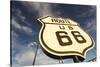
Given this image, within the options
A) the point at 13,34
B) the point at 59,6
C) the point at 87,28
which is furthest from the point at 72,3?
the point at 13,34

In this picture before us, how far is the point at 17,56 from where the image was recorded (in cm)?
167

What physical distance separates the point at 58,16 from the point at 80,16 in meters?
0.20

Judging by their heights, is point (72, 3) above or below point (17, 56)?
above

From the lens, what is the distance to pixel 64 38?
5.99 ft

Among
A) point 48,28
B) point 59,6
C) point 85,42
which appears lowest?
point 85,42

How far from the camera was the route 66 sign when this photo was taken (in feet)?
5.81

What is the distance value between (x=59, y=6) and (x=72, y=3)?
0.12 m

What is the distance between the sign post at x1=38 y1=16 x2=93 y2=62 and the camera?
1.77 meters

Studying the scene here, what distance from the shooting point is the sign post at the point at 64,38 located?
1770 mm

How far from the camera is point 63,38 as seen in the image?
1.82 m

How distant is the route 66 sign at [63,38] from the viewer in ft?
5.81
